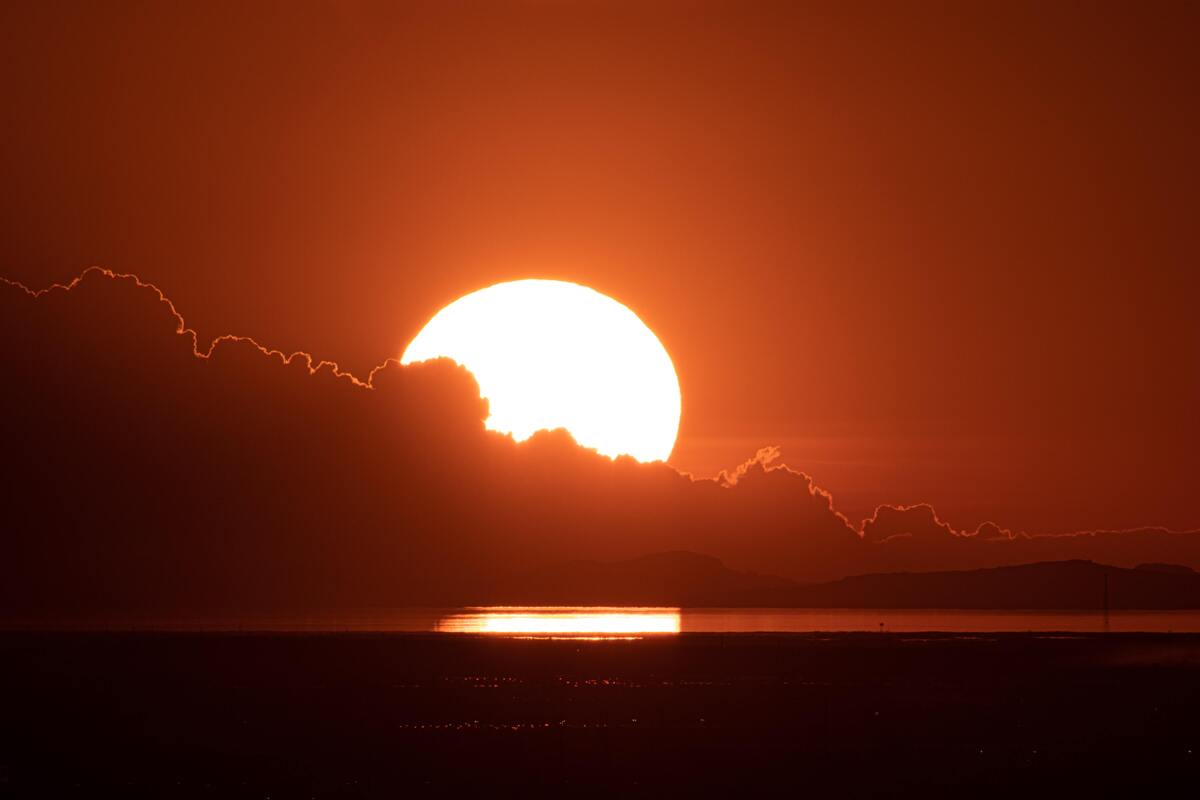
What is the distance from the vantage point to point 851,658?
130875 mm

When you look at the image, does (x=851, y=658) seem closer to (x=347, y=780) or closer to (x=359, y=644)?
(x=359, y=644)

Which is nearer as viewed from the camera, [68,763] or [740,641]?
[68,763]

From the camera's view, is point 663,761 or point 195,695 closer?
point 663,761

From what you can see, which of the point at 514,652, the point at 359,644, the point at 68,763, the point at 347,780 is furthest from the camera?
the point at 359,644

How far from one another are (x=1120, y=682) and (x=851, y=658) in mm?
33400

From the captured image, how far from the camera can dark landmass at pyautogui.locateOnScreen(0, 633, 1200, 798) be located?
5312 centimetres

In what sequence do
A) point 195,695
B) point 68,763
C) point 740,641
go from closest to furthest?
point 68,763 → point 195,695 → point 740,641

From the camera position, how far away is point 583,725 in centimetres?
7094

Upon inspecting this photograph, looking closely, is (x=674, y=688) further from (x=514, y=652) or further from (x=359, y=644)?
(x=359, y=644)

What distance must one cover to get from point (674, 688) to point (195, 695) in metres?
29.3

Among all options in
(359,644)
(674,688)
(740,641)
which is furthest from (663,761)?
(740,641)

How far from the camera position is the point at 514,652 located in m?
141

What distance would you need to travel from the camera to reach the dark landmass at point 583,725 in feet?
174

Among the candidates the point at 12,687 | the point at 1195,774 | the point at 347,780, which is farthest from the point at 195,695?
the point at 1195,774
